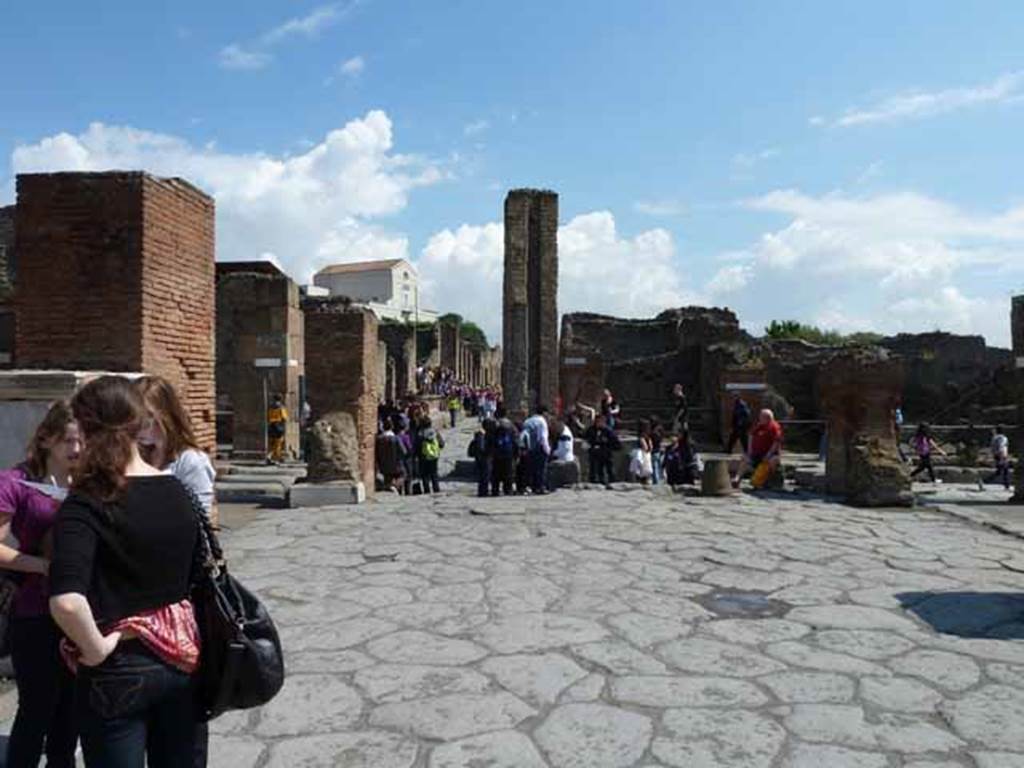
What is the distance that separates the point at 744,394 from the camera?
18.2 meters

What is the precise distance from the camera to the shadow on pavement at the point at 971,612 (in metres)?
4.85

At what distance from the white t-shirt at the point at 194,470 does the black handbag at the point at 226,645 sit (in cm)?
81

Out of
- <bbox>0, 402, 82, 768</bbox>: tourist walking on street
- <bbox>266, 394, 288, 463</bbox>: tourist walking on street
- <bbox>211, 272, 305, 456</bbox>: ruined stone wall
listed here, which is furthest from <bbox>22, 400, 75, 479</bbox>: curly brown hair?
<bbox>211, 272, 305, 456</bbox>: ruined stone wall

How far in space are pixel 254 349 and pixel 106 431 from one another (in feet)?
52.6

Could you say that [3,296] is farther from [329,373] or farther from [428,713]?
[428,713]

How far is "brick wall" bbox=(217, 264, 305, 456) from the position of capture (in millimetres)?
17172

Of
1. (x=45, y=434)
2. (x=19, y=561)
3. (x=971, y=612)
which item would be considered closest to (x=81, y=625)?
(x=19, y=561)

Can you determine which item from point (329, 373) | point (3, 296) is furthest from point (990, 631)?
point (3, 296)

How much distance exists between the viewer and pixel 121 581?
2.07 metres

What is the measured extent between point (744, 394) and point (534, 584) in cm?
1317

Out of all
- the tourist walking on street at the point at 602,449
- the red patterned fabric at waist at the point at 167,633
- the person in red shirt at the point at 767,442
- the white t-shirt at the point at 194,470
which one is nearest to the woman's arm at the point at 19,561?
the red patterned fabric at waist at the point at 167,633

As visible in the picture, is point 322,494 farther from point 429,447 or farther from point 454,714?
point 454,714

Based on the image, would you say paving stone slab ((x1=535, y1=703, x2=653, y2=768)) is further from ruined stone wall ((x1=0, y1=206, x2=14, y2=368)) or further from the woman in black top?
ruined stone wall ((x1=0, y1=206, x2=14, y2=368))

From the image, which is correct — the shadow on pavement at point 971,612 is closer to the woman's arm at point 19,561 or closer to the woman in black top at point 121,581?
the woman in black top at point 121,581
